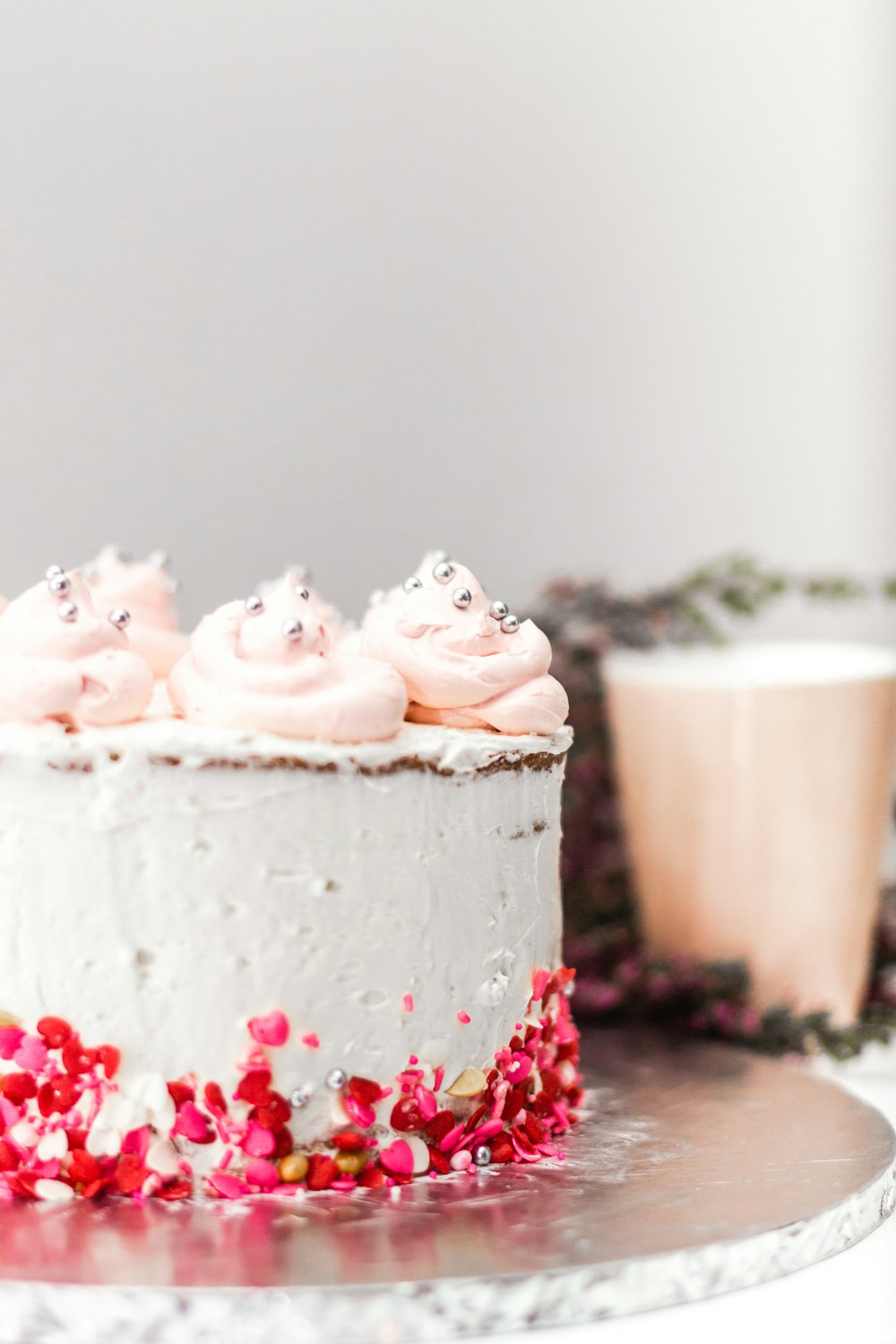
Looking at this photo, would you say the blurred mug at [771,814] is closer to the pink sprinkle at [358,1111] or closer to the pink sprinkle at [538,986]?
the pink sprinkle at [538,986]

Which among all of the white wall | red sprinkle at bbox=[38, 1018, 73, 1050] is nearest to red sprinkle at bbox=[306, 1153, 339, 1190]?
red sprinkle at bbox=[38, 1018, 73, 1050]

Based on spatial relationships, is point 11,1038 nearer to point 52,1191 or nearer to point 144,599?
point 52,1191

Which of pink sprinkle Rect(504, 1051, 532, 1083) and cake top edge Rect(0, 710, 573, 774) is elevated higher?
cake top edge Rect(0, 710, 573, 774)

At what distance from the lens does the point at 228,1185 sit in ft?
3.92

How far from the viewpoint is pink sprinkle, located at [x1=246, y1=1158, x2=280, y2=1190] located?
1.20m

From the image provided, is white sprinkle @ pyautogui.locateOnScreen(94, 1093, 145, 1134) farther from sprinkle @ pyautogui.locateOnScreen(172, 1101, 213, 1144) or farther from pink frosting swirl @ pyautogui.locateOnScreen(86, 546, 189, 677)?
pink frosting swirl @ pyautogui.locateOnScreen(86, 546, 189, 677)

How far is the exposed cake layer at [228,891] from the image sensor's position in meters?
1.18

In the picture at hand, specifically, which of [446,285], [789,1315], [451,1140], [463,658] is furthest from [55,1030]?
[446,285]

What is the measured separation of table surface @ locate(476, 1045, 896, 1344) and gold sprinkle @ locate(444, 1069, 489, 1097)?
11.5 inches

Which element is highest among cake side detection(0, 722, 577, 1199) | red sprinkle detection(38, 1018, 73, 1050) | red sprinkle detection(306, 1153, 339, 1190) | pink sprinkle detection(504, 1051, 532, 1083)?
cake side detection(0, 722, 577, 1199)

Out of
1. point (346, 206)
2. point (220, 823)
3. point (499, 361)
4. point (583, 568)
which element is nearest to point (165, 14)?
point (346, 206)

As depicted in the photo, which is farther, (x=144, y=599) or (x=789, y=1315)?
(x=144, y=599)

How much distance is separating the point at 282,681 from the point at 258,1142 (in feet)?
1.25

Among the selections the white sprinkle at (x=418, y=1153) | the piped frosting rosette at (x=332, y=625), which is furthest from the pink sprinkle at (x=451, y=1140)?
the piped frosting rosette at (x=332, y=625)
